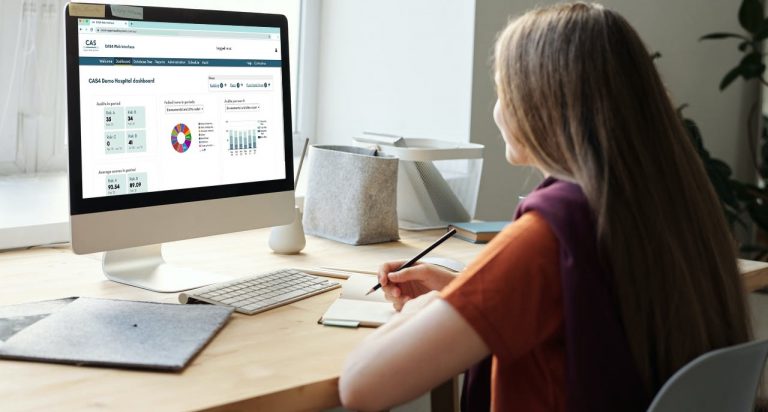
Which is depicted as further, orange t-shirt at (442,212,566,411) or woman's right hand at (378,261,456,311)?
woman's right hand at (378,261,456,311)

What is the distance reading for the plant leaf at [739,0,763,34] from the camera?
3.32m

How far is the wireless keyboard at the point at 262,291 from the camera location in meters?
1.55

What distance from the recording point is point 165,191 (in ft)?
5.41

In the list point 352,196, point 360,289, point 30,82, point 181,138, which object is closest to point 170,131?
point 181,138

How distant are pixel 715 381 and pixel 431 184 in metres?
1.19

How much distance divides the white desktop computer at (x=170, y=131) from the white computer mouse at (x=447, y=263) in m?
0.28

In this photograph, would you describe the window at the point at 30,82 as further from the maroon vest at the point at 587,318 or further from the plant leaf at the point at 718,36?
the plant leaf at the point at 718,36

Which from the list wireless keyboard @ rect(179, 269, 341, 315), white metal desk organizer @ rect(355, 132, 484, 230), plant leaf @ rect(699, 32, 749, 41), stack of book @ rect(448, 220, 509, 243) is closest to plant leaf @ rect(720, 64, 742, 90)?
plant leaf @ rect(699, 32, 749, 41)

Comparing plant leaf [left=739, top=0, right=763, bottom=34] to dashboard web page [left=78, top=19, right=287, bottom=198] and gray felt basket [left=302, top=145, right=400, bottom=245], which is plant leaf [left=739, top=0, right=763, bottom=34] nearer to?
gray felt basket [left=302, top=145, right=400, bottom=245]

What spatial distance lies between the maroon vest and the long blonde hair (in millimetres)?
14

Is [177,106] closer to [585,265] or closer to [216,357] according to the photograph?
[216,357]

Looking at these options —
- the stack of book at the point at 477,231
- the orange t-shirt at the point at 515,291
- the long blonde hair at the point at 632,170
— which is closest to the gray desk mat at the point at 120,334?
the orange t-shirt at the point at 515,291

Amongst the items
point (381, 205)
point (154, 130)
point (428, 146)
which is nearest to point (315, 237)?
point (381, 205)

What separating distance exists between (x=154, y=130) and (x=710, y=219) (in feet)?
3.00
